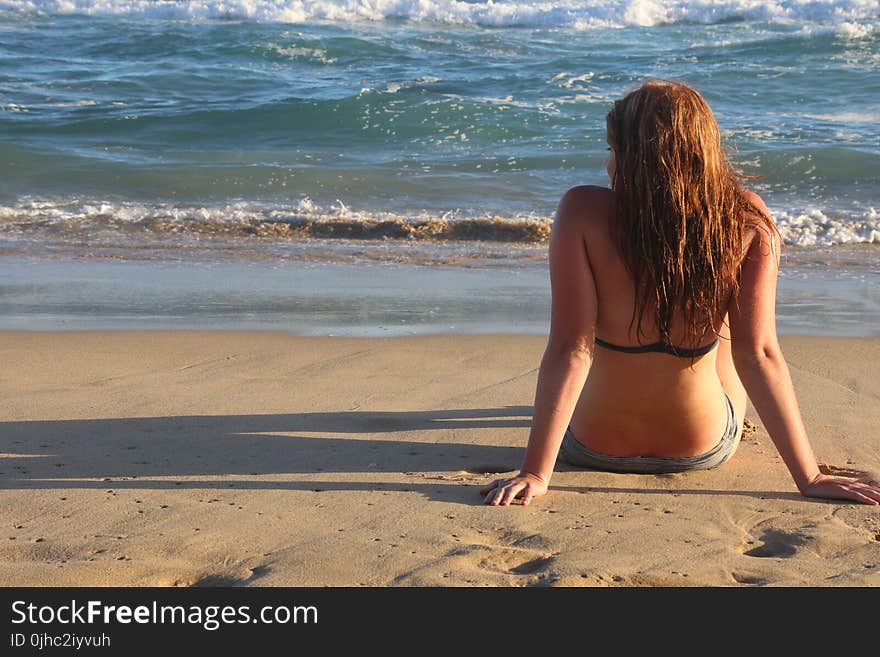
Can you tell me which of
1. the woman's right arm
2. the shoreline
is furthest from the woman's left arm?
the shoreline

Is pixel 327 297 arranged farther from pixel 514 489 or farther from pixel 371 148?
pixel 371 148

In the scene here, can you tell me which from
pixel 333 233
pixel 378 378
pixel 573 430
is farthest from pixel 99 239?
pixel 573 430

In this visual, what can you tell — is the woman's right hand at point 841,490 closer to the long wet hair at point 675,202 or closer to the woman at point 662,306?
the woman at point 662,306

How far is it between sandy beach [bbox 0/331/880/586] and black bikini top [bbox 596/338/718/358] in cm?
39

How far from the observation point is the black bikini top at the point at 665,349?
293 centimetres

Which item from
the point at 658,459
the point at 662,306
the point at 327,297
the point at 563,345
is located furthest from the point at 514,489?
the point at 327,297

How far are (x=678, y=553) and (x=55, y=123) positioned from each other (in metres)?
12.6

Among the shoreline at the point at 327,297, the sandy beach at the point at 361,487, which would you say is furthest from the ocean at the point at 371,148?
the sandy beach at the point at 361,487

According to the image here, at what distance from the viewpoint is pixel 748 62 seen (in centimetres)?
1745

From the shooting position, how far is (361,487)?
3002mm

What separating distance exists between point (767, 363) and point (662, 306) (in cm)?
32

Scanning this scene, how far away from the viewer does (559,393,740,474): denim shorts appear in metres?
3.10

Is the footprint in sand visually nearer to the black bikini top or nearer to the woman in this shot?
the woman
